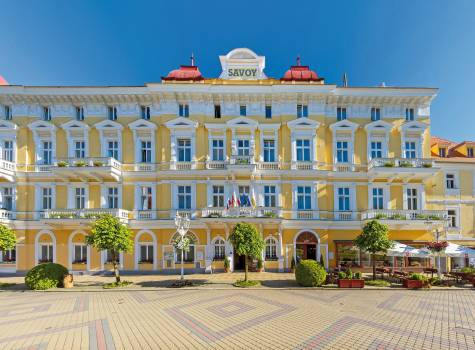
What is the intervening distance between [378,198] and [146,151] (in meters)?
22.1

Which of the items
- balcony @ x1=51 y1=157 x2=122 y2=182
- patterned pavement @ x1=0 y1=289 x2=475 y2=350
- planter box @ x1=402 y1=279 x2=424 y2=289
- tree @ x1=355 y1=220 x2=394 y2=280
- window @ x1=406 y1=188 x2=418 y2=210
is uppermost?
balcony @ x1=51 y1=157 x2=122 y2=182

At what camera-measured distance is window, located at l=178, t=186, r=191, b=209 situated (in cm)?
2272

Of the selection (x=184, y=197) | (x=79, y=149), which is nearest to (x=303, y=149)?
(x=184, y=197)

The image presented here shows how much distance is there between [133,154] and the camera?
2303 cm

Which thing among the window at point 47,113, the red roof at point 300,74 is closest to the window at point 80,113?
the window at point 47,113

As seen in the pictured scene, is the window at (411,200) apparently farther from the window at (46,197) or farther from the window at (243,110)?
the window at (46,197)

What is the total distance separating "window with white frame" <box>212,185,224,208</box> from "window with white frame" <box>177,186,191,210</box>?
7.60 feet

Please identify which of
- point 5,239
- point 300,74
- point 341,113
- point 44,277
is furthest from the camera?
point 300,74

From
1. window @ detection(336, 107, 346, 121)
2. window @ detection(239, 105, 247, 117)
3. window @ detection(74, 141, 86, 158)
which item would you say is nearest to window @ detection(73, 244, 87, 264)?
window @ detection(74, 141, 86, 158)

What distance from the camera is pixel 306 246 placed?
73.3 ft

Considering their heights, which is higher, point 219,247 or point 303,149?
point 303,149

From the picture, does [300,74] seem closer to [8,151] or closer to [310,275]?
[310,275]

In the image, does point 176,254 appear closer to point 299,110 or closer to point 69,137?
point 69,137

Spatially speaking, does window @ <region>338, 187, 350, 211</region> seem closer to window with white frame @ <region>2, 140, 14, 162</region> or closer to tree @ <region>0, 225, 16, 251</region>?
tree @ <region>0, 225, 16, 251</region>
